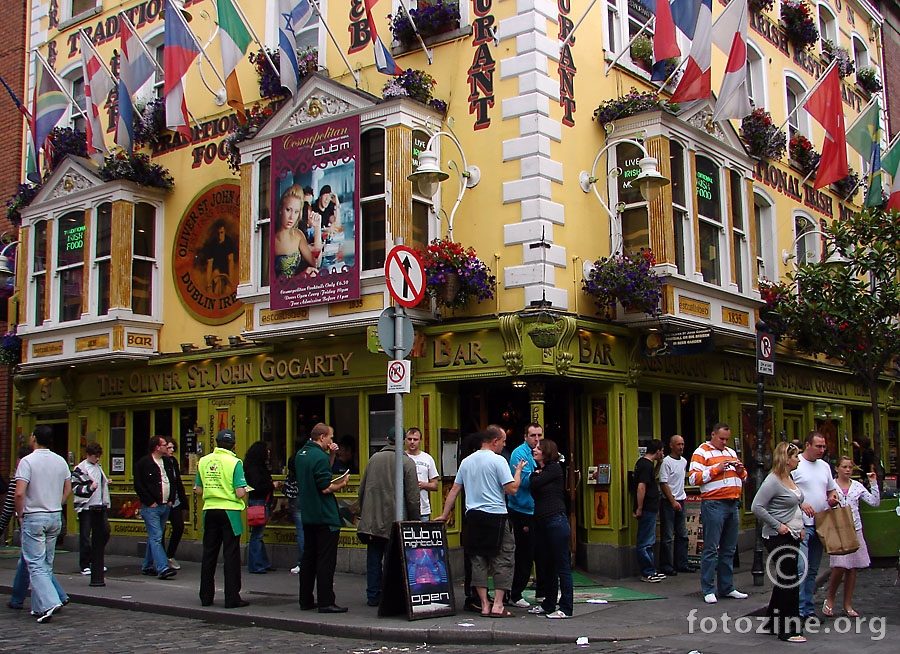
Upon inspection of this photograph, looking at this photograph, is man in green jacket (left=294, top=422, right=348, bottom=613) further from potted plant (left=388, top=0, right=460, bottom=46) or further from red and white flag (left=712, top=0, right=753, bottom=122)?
red and white flag (left=712, top=0, right=753, bottom=122)

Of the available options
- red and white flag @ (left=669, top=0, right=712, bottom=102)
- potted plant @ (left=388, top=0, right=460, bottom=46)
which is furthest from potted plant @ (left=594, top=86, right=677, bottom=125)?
potted plant @ (left=388, top=0, right=460, bottom=46)

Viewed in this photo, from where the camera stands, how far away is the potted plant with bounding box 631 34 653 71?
1504 cm

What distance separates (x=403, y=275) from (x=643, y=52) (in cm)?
702

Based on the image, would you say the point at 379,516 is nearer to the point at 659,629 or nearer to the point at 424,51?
the point at 659,629

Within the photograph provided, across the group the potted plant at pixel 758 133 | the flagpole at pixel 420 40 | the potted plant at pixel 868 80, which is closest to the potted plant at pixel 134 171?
the flagpole at pixel 420 40

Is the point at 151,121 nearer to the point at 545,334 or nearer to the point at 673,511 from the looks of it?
the point at 545,334

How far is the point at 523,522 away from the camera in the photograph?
10719 millimetres

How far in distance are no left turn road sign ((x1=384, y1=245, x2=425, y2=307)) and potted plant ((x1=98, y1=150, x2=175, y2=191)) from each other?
823 cm

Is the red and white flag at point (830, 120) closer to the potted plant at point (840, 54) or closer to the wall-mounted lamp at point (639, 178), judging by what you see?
the wall-mounted lamp at point (639, 178)

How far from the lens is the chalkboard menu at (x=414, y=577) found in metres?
9.80

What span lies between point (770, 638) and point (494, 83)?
8054 millimetres

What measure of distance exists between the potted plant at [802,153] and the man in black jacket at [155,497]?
527 inches

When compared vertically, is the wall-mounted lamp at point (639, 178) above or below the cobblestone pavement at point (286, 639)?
above

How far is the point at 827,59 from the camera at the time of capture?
21688 millimetres
